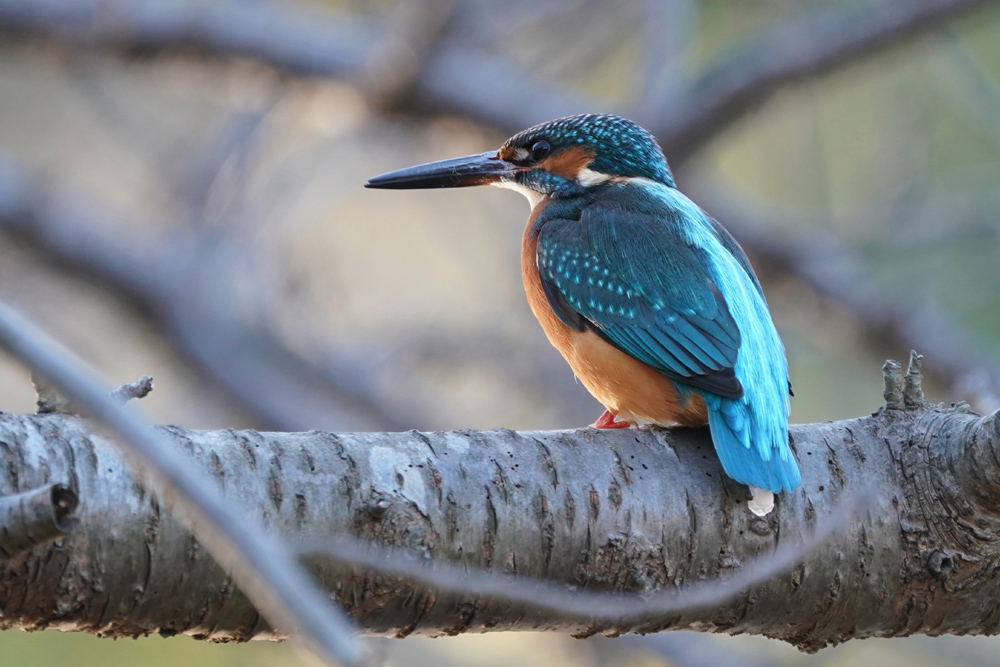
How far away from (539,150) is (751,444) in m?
1.31

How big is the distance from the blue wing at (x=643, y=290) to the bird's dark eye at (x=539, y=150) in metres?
0.34

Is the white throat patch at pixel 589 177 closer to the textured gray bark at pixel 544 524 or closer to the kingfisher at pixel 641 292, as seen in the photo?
the kingfisher at pixel 641 292

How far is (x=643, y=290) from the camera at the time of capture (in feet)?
7.97

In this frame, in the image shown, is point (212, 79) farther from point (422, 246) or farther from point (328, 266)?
point (422, 246)

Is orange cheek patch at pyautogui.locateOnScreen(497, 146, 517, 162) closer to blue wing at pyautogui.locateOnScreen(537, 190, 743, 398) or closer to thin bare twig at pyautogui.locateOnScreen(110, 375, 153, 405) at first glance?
blue wing at pyautogui.locateOnScreen(537, 190, 743, 398)

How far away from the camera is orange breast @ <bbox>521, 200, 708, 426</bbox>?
2.27m

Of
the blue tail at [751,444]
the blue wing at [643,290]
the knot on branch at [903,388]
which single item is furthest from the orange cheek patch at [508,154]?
the knot on branch at [903,388]

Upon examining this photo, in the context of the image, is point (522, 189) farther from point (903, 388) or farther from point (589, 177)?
point (903, 388)

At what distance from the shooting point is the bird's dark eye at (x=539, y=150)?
296cm

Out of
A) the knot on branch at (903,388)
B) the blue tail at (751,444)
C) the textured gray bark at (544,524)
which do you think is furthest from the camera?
the knot on branch at (903,388)

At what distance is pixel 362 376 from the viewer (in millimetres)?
5082

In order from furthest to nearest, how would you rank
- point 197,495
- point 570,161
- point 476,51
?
point 476,51 → point 570,161 → point 197,495

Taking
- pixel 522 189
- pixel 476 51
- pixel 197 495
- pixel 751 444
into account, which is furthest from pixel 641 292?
pixel 476 51

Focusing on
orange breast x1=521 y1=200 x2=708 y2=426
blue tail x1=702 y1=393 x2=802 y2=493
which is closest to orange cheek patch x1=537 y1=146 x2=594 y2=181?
orange breast x1=521 y1=200 x2=708 y2=426
